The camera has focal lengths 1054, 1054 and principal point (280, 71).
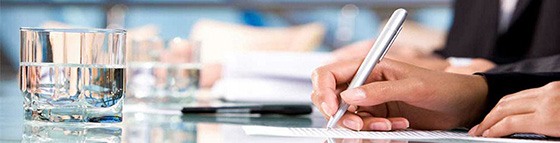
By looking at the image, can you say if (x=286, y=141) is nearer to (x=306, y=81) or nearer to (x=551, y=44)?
(x=306, y=81)

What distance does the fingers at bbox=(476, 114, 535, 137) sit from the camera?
915 millimetres

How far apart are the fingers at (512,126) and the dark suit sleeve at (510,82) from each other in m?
0.11

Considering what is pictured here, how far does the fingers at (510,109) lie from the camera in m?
0.93

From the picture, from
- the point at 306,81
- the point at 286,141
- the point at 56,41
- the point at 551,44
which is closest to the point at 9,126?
the point at 56,41

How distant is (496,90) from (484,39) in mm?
1066

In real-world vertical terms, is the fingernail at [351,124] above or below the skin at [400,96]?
below

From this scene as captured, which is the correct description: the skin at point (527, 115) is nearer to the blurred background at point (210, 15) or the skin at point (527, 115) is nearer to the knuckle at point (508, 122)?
the knuckle at point (508, 122)

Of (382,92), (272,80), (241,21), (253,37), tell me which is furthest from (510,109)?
(241,21)

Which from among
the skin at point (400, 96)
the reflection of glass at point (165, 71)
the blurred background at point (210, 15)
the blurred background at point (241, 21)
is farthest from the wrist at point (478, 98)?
the blurred background at point (210, 15)

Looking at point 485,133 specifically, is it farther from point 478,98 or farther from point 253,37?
point 253,37

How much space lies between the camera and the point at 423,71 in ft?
3.16

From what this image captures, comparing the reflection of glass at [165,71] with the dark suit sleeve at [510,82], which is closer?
the dark suit sleeve at [510,82]

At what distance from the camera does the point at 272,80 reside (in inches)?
67.2

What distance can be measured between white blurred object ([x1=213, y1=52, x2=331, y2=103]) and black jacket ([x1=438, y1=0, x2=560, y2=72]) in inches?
12.7
